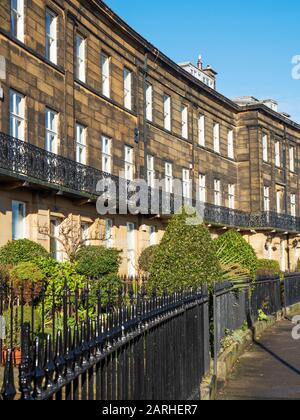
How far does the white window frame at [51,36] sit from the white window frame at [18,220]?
5.91 meters

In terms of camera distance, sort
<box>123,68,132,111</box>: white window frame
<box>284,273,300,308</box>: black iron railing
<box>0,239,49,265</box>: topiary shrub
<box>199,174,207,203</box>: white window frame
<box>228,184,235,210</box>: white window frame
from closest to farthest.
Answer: <box>0,239,49,265</box>: topiary shrub < <box>284,273,300,308</box>: black iron railing < <box>123,68,132,111</box>: white window frame < <box>199,174,207,203</box>: white window frame < <box>228,184,235,210</box>: white window frame

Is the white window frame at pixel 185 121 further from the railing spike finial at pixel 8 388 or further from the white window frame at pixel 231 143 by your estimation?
the railing spike finial at pixel 8 388

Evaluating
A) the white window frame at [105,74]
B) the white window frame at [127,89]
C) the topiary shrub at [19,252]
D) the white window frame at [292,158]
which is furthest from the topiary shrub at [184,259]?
the white window frame at [292,158]

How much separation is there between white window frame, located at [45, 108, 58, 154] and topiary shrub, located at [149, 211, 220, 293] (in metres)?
11.5

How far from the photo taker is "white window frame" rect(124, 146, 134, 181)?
29547mm

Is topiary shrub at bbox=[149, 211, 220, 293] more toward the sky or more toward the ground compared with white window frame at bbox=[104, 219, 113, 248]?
more toward the ground

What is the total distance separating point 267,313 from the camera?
19.6 metres

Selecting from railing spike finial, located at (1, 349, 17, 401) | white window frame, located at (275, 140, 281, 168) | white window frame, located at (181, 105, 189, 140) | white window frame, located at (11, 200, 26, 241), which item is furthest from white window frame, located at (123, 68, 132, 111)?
railing spike finial, located at (1, 349, 17, 401)

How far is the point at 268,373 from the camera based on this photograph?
11.2 meters

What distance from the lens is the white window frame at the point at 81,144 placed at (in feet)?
83.6

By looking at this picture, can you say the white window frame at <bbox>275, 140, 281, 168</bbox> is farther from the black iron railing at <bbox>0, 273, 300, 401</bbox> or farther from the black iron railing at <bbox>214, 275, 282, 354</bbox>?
the black iron railing at <bbox>0, 273, 300, 401</bbox>

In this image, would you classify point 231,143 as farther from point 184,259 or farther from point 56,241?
point 184,259

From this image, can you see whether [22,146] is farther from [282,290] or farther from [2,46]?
[282,290]
